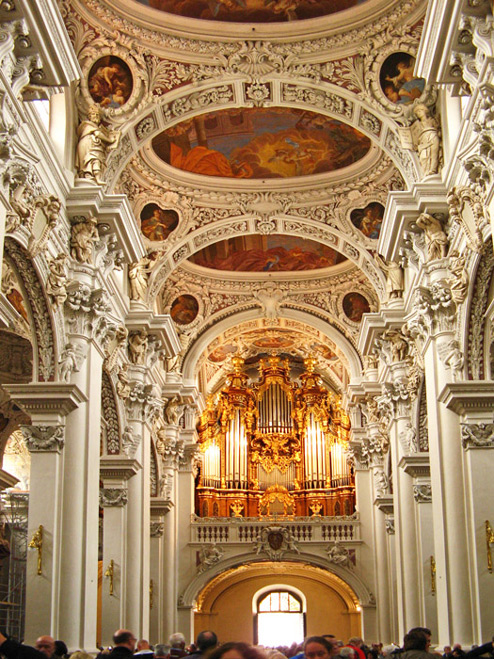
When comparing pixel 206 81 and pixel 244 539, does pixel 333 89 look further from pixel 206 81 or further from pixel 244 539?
pixel 244 539

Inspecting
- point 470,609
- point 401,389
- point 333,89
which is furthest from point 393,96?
point 470,609

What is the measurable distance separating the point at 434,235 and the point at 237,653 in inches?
503

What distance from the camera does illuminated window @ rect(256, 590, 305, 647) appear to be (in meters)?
33.9

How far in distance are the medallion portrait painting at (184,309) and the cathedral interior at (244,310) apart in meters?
0.13

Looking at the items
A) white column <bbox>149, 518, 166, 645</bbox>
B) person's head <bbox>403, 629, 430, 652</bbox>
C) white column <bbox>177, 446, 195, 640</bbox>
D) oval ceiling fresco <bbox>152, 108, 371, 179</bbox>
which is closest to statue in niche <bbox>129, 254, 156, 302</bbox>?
oval ceiling fresco <bbox>152, 108, 371, 179</bbox>

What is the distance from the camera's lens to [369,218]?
22.0m

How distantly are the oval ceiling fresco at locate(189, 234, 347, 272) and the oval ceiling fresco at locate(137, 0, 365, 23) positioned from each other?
9.17 meters

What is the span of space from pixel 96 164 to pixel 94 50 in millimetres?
1872

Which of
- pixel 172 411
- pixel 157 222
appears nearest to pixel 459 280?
pixel 157 222


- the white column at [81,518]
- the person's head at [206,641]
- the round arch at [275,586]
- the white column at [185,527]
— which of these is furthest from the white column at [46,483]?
the round arch at [275,586]

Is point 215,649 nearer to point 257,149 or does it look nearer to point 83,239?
point 83,239

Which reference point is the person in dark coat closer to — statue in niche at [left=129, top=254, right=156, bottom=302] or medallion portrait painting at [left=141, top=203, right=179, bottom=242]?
statue in niche at [left=129, top=254, right=156, bottom=302]

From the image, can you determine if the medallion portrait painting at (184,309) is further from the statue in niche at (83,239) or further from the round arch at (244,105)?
the statue in niche at (83,239)

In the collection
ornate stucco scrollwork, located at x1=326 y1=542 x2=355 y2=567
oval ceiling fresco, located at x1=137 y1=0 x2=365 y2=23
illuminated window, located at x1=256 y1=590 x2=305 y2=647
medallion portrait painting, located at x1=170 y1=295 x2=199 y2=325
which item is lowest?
illuminated window, located at x1=256 y1=590 x2=305 y2=647
